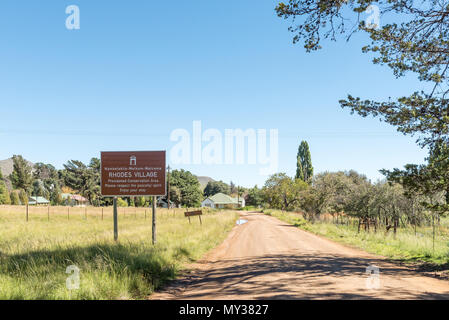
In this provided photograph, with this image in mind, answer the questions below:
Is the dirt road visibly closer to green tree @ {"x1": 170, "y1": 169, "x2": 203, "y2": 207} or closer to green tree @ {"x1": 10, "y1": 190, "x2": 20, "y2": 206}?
green tree @ {"x1": 170, "y1": 169, "x2": 203, "y2": 207}

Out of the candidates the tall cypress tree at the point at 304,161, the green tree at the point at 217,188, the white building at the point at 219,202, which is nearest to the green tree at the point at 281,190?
the tall cypress tree at the point at 304,161

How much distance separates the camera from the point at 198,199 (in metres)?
94.4

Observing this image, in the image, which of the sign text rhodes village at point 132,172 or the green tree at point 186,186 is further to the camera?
the green tree at point 186,186

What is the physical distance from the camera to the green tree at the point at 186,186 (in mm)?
91188

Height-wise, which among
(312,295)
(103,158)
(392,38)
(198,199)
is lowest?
(198,199)

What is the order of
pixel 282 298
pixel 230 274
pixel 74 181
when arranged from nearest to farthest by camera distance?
pixel 282 298 < pixel 230 274 < pixel 74 181

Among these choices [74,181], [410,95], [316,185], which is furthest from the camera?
[74,181]

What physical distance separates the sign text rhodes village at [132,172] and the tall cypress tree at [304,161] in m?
59.7

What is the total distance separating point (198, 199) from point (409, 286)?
89.8 meters

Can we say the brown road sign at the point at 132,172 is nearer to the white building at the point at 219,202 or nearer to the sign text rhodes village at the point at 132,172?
the sign text rhodes village at the point at 132,172

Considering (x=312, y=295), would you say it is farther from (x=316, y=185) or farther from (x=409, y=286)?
(x=316, y=185)

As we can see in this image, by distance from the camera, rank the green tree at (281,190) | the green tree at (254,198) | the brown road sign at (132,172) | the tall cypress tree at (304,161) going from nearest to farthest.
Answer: the brown road sign at (132,172) → the green tree at (281,190) → the tall cypress tree at (304,161) → the green tree at (254,198)

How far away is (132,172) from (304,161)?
6286cm

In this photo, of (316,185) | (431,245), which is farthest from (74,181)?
(431,245)
